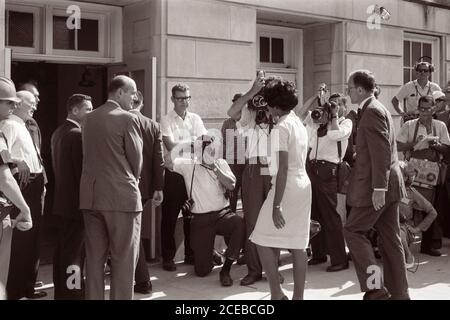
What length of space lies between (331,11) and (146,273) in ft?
17.8

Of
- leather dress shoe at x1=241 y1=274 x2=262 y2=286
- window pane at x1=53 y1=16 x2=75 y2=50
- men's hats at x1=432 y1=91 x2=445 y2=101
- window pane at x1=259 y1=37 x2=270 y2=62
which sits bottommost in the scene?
leather dress shoe at x1=241 y1=274 x2=262 y2=286

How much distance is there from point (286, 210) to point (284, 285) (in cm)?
168

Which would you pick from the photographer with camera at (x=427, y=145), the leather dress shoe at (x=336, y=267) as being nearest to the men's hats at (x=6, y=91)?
the leather dress shoe at (x=336, y=267)

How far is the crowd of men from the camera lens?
507 centimetres

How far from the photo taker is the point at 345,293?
639 centimetres

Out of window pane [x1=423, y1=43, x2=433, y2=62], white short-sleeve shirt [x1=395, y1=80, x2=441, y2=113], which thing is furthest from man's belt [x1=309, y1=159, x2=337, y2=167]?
window pane [x1=423, y1=43, x2=433, y2=62]

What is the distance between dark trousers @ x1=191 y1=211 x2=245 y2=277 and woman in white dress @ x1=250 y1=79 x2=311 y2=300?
1.46 m

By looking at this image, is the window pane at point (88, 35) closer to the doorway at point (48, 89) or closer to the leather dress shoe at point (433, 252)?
the doorway at point (48, 89)

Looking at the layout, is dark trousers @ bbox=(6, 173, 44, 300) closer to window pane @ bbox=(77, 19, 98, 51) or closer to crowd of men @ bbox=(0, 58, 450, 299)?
crowd of men @ bbox=(0, 58, 450, 299)

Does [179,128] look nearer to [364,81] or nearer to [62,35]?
[62,35]

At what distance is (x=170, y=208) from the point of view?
7438 millimetres

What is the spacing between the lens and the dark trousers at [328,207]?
24.0 ft

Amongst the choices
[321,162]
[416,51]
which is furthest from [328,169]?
[416,51]
